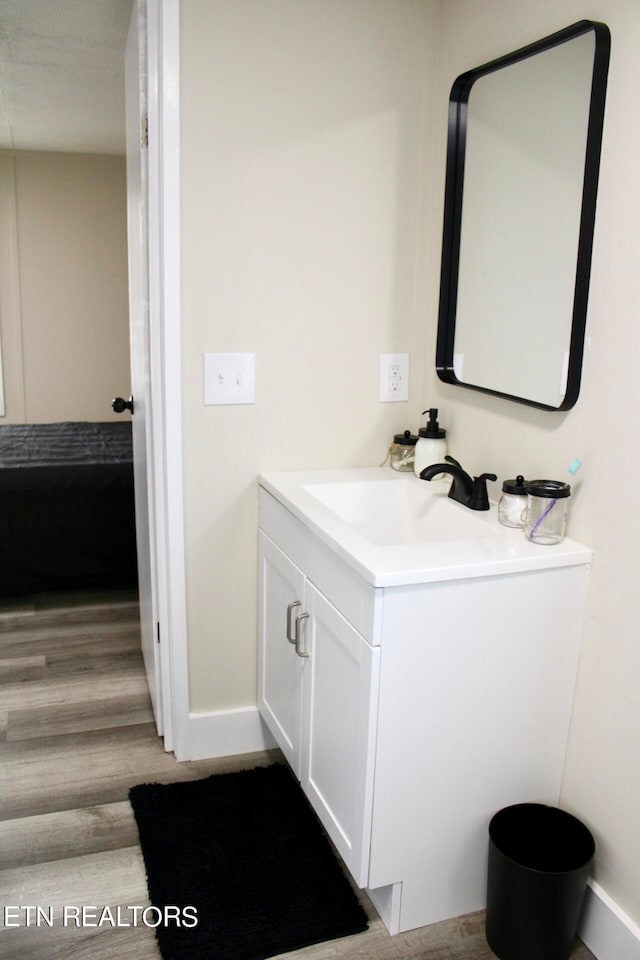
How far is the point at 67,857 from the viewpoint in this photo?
197 cm

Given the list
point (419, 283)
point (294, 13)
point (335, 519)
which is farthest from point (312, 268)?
point (335, 519)

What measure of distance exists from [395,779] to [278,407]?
3.46 feet

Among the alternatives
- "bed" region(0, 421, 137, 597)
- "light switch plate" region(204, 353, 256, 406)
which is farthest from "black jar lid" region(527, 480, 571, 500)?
"bed" region(0, 421, 137, 597)

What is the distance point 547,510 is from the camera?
1702 mm

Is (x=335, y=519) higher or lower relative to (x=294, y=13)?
lower

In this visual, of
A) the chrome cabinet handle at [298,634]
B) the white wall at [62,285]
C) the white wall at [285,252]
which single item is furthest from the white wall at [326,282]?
the white wall at [62,285]

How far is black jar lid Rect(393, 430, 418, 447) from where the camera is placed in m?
2.31

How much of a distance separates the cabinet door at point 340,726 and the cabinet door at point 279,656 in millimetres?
74

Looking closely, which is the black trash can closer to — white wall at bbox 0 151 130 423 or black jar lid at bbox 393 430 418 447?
black jar lid at bbox 393 430 418 447

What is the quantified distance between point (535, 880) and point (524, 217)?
1.39 meters

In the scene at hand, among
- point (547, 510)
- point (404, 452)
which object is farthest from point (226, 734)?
point (547, 510)

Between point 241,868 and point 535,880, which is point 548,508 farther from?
point 241,868

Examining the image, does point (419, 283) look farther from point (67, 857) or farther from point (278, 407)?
point (67, 857)

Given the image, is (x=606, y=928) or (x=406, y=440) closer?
(x=606, y=928)
